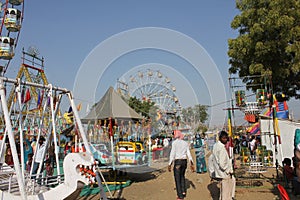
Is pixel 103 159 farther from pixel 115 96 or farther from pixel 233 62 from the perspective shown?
pixel 233 62

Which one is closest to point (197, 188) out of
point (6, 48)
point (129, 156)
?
point (129, 156)

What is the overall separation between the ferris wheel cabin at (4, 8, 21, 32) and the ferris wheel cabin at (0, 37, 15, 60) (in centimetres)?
94

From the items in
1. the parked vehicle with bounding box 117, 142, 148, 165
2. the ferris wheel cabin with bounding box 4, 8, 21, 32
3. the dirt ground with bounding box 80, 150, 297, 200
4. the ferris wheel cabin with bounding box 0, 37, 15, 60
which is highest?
the ferris wheel cabin with bounding box 4, 8, 21, 32

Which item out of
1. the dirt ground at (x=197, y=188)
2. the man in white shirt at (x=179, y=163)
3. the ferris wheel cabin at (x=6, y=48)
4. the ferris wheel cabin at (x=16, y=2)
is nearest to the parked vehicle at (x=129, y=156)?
the dirt ground at (x=197, y=188)

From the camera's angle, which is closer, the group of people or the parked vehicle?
the group of people

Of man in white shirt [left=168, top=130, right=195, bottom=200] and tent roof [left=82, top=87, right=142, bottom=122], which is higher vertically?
tent roof [left=82, top=87, right=142, bottom=122]

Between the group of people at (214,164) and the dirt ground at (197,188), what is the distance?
30.1 inches

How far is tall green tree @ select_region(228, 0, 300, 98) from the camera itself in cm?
1042

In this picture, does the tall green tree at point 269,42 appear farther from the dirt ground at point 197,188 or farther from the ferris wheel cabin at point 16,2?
the ferris wheel cabin at point 16,2

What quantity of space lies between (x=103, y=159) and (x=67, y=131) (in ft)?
23.2

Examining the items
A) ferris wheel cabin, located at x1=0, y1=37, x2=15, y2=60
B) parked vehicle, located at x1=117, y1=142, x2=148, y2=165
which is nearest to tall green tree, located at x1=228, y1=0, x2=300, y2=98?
parked vehicle, located at x1=117, y1=142, x2=148, y2=165

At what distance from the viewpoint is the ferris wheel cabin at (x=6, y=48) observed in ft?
59.7

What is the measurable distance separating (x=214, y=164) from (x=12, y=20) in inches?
685

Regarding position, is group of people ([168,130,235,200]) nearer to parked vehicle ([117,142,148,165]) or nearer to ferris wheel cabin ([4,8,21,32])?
parked vehicle ([117,142,148,165])
